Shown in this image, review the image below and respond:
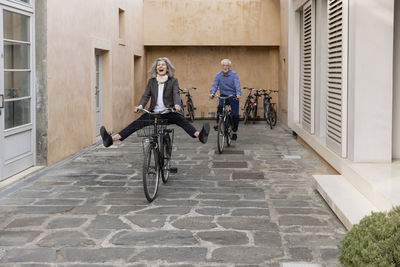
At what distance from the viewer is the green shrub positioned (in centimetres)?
333

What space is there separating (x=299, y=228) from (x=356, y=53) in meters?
2.71

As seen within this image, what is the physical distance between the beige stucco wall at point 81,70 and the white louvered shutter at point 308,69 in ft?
14.2

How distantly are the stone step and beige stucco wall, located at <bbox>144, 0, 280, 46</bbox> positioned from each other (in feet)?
39.8

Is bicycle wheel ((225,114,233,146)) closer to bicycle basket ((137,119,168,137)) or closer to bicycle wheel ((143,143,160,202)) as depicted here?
bicycle basket ((137,119,168,137))

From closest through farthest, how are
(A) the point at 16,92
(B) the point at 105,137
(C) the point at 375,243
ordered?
(C) the point at 375,243
(B) the point at 105,137
(A) the point at 16,92

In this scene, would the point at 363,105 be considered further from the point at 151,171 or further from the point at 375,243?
the point at 375,243

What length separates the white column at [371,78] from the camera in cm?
713

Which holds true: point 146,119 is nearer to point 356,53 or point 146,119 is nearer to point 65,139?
point 356,53

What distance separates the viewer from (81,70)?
11242 mm

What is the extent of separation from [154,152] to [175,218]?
3.85ft

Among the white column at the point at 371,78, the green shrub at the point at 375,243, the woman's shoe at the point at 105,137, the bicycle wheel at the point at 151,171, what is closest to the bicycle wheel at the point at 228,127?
the white column at the point at 371,78

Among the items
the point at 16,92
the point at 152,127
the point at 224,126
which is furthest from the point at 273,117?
the point at 152,127

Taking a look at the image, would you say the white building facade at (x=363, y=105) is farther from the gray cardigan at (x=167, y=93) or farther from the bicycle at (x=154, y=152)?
the gray cardigan at (x=167, y=93)

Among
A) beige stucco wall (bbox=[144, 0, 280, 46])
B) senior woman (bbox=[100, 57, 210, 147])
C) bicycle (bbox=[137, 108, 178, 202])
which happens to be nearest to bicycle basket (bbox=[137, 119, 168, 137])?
bicycle (bbox=[137, 108, 178, 202])
